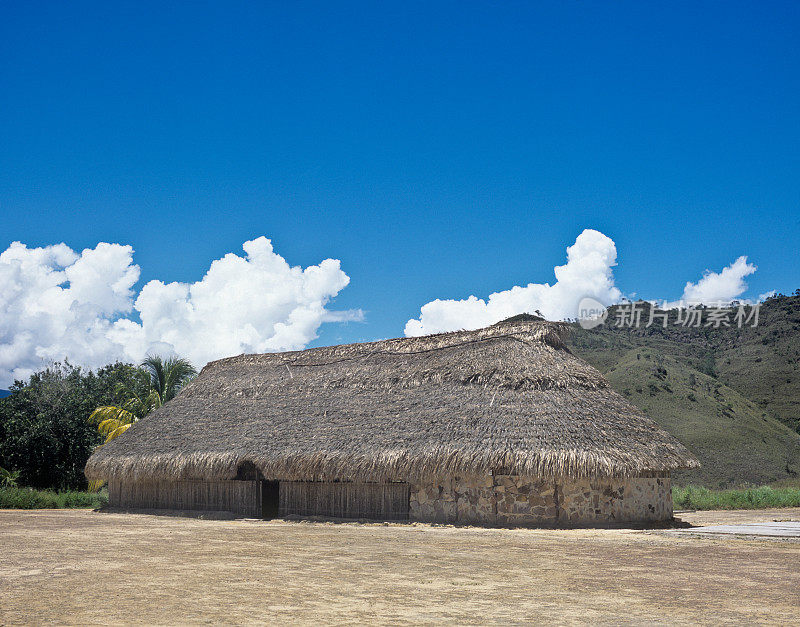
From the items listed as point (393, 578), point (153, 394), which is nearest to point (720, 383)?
point (153, 394)

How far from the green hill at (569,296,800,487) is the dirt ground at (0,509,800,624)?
26826 millimetres

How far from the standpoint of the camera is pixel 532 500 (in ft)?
51.8

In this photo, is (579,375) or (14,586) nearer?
(14,586)

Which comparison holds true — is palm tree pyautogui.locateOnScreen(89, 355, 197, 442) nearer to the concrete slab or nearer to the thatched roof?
the thatched roof

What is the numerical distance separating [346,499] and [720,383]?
35.4m

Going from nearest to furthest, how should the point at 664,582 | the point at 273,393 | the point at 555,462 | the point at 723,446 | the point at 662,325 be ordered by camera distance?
the point at 664,582 < the point at 555,462 < the point at 273,393 < the point at 723,446 < the point at 662,325

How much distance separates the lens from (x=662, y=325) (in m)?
59.3

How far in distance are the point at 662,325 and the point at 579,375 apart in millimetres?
43770

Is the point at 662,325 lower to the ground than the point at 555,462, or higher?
higher

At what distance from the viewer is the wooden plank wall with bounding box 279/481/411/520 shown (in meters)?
17.3

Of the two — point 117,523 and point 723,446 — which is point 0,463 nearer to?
point 117,523

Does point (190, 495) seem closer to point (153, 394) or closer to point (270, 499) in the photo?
point (270, 499)

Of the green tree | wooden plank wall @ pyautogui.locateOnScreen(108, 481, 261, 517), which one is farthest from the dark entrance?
the green tree

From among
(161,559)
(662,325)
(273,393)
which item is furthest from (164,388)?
(662,325)
